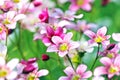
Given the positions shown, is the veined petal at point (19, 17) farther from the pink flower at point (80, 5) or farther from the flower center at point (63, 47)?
the pink flower at point (80, 5)

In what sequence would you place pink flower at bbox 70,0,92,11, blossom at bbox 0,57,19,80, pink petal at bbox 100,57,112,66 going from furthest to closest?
pink flower at bbox 70,0,92,11, pink petal at bbox 100,57,112,66, blossom at bbox 0,57,19,80

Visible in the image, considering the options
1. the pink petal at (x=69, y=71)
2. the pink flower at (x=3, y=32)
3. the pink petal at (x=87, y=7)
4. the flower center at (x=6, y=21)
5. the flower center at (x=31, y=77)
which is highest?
the flower center at (x=6, y=21)

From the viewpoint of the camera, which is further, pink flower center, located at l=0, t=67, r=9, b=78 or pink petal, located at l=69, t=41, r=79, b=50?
pink petal, located at l=69, t=41, r=79, b=50

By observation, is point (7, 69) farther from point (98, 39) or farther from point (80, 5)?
point (80, 5)

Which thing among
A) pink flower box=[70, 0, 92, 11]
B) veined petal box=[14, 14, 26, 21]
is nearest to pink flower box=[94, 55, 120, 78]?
veined petal box=[14, 14, 26, 21]

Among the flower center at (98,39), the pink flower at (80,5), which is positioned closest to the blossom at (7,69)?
the flower center at (98,39)

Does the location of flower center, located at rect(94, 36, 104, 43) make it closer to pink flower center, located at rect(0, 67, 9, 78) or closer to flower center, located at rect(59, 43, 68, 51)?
flower center, located at rect(59, 43, 68, 51)
